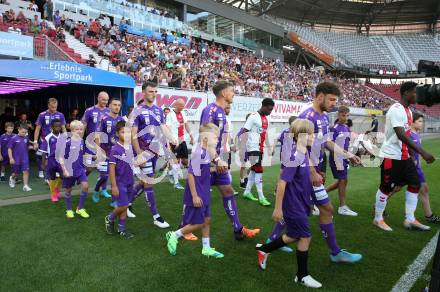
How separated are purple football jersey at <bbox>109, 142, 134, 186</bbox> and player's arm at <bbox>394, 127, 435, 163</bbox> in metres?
3.86

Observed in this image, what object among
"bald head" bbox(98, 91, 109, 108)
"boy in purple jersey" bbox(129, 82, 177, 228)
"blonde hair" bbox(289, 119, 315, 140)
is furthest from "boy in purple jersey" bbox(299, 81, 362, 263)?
"bald head" bbox(98, 91, 109, 108)

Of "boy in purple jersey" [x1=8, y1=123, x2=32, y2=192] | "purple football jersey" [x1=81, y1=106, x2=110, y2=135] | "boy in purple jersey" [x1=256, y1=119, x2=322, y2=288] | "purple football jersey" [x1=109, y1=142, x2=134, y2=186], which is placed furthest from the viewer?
"boy in purple jersey" [x1=8, y1=123, x2=32, y2=192]

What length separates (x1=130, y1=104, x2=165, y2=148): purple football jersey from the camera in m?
5.95

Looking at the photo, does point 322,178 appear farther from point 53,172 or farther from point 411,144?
point 53,172

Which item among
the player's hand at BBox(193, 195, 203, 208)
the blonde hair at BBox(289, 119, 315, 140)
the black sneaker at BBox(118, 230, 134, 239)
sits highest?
the blonde hair at BBox(289, 119, 315, 140)

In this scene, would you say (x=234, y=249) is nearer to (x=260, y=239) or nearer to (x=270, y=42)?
(x=260, y=239)

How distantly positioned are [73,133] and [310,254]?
4844 mm

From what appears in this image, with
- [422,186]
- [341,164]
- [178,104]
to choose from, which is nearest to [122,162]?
[178,104]

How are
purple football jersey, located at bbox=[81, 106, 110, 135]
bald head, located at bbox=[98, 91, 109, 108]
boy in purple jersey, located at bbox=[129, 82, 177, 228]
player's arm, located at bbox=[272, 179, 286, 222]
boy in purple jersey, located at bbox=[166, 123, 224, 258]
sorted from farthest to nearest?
purple football jersey, located at bbox=[81, 106, 110, 135], bald head, located at bbox=[98, 91, 109, 108], boy in purple jersey, located at bbox=[129, 82, 177, 228], boy in purple jersey, located at bbox=[166, 123, 224, 258], player's arm, located at bbox=[272, 179, 286, 222]

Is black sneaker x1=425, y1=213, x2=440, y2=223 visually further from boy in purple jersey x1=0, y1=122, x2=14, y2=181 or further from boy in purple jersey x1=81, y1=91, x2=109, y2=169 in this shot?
boy in purple jersey x1=0, y1=122, x2=14, y2=181

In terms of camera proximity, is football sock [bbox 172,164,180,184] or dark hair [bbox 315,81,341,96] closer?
dark hair [bbox 315,81,341,96]

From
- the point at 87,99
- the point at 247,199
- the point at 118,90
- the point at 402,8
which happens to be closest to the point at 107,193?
the point at 247,199

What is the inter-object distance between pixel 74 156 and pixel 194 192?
3.41m

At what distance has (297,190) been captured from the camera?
3.78m
